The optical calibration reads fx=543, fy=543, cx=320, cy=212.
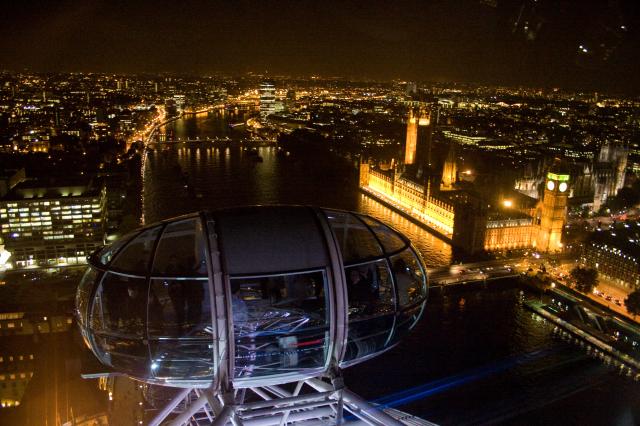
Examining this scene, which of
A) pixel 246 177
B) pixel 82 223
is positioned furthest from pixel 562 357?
pixel 246 177

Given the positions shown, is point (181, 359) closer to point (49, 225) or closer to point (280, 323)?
point (280, 323)

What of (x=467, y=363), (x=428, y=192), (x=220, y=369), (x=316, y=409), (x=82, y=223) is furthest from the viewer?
(x=428, y=192)

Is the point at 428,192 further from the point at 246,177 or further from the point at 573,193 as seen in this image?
the point at 246,177

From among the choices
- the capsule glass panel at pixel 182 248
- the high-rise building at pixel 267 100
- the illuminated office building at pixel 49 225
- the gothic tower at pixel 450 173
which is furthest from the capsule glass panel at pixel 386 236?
the high-rise building at pixel 267 100

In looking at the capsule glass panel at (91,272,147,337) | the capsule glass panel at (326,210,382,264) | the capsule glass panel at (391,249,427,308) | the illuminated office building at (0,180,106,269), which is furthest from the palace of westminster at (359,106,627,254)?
the capsule glass panel at (91,272,147,337)

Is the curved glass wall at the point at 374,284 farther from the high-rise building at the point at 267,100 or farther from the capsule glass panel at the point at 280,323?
the high-rise building at the point at 267,100

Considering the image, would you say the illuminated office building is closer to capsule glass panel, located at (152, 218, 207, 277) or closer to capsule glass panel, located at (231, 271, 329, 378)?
capsule glass panel, located at (152, 218, 207, 277)

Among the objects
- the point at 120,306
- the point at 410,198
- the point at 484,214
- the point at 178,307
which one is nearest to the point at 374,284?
the point at 178,307
